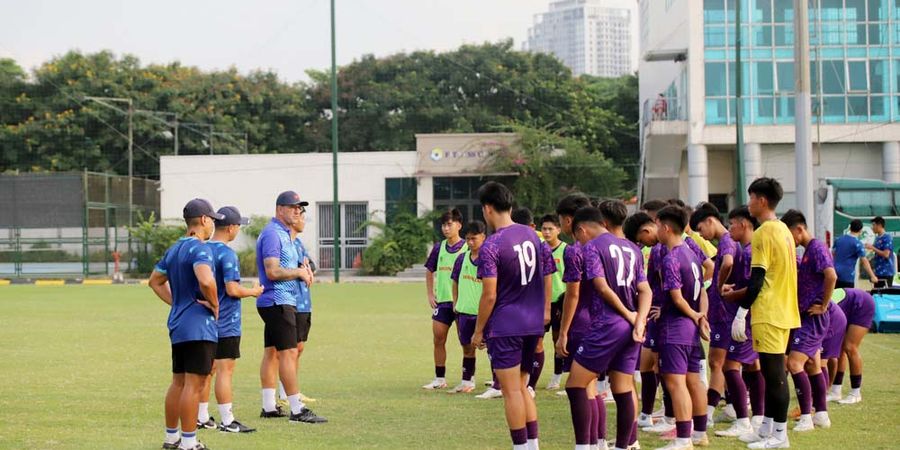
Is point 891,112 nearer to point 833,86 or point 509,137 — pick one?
point 833,86

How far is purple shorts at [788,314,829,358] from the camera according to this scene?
9375 mm

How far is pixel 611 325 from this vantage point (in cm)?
770

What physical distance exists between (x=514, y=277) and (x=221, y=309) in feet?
9.32

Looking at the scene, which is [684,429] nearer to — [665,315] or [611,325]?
[665,315]

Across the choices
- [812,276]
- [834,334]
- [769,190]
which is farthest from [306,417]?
[834,334]

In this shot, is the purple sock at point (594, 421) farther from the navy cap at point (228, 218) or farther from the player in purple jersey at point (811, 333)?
the navy cap at point (228, 218)

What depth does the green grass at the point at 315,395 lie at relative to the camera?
8930 mm

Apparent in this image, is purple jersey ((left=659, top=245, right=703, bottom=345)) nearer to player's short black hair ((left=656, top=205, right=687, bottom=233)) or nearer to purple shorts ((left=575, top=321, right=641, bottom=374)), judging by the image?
player's short black hair ((left=656, top=205, right=687, bottom=233))

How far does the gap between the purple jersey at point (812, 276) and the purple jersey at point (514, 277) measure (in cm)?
311

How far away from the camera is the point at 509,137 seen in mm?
45469

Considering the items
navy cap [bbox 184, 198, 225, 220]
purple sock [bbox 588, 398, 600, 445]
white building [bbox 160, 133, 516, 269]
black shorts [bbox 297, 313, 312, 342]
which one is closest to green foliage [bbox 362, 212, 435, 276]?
white building [bbox 160, 133, 516, 269]

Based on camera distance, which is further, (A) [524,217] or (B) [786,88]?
(B) [786,88]

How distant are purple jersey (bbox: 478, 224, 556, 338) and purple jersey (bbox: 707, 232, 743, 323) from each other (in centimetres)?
238

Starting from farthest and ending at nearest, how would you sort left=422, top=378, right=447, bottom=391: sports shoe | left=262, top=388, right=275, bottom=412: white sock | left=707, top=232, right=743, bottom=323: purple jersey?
1. left=422, top=378, right=447, bottom=391: sports shoe
2. left=262, top=388, right=275, bottom=412: white sock
3. left=707, top=232, right=743, bottom=323: purple jersey
